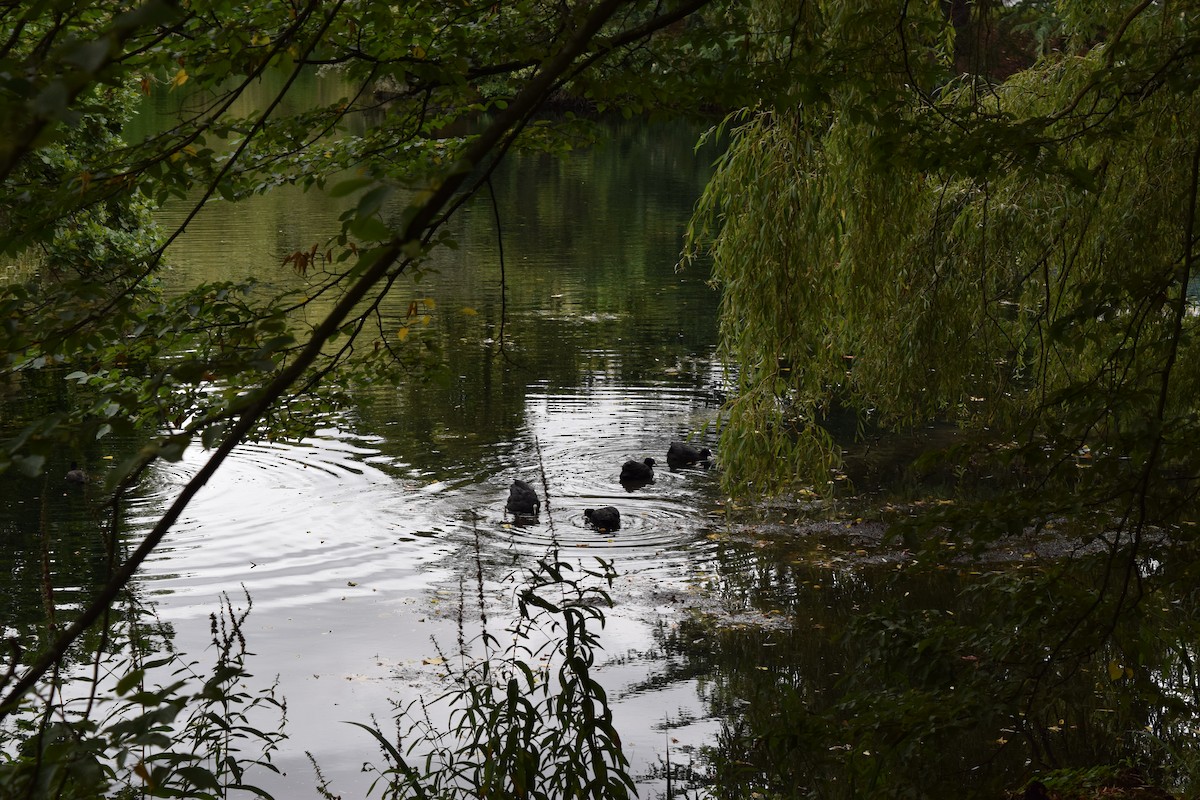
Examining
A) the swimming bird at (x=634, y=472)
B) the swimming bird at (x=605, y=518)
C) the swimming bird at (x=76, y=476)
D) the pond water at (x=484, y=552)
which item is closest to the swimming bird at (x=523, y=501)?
the pond water at (x=484, y=552)

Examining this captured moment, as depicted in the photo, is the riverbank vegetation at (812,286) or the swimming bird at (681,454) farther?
the swimming bird at (681,454)

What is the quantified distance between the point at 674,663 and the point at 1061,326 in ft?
14.5

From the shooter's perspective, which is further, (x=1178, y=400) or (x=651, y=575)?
(x=651, y=575)

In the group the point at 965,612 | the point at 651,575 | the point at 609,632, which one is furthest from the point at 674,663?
the point at 965,612

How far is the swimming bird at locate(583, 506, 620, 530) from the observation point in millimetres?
9031

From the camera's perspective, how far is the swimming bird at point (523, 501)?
937 cm

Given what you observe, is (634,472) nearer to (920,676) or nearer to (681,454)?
(681,454)

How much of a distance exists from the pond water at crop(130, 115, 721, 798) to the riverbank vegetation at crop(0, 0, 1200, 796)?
68 cm

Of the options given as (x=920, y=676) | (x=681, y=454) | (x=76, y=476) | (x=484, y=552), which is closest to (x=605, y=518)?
(x=484, y=552)

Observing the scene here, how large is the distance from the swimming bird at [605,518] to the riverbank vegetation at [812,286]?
1721 mm

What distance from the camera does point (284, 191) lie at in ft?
96.3

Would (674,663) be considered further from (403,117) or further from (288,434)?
(403,117)

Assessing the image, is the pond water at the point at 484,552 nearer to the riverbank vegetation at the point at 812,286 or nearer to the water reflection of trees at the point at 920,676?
the water reflection of trees at the point at 920,676

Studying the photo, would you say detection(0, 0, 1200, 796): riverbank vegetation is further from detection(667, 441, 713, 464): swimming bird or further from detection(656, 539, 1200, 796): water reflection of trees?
detection(667, 441, 713, 464): swimming bird
